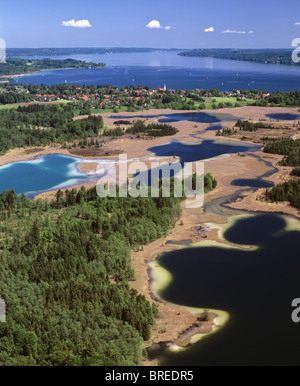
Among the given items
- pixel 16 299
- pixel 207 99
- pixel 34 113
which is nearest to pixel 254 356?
pixel 16 299

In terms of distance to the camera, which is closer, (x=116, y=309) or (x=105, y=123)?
(x=116, y=309)

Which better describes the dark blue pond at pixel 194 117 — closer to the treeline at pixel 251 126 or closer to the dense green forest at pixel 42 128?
the treeline at pixel 251 126

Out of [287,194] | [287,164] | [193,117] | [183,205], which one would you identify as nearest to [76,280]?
[183,205]

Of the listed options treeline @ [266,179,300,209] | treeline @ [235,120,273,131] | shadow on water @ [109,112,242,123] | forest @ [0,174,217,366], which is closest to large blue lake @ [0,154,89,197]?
forest @ [0,174,217,366]

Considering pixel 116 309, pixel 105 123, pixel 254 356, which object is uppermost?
pixel 105 123

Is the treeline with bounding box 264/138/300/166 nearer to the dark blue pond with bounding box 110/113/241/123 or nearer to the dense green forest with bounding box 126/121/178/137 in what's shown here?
the dense green forest with bounding box 126/121/178/137

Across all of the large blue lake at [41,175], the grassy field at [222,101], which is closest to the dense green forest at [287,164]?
the large blue lake at [41,175]

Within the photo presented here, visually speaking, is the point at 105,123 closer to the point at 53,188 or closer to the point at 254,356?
the point at 53,188
